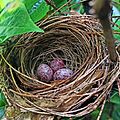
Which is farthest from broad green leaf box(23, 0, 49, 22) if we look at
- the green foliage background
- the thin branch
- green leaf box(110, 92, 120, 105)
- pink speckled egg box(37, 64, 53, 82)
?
the thin branch

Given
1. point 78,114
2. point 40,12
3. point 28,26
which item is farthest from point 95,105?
point 40,12

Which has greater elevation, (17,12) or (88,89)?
(17,12)

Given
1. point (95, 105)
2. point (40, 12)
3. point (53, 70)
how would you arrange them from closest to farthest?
point (95, 105)
point (40, 12)
point (53, 70)

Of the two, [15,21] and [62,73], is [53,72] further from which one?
[15,21]

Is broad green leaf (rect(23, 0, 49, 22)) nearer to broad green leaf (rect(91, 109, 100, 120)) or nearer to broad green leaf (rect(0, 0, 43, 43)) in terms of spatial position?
broad green leaf (rect(0, 0, 43, 43))

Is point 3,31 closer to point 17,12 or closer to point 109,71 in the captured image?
point 17,12

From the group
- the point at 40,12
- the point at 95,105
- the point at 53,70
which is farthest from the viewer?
the point at 53,70

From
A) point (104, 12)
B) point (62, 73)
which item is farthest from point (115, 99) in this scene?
point (104, 12)

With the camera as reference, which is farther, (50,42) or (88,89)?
(50,42)
